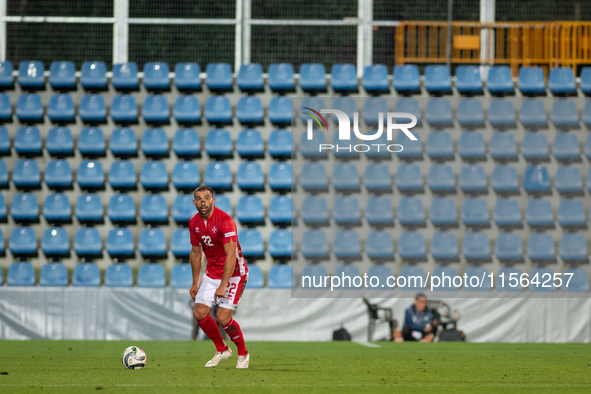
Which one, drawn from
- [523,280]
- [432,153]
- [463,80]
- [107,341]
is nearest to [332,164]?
[432,153]

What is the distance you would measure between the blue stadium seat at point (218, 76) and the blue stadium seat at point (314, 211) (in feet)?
10.3

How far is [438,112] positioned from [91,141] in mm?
7525

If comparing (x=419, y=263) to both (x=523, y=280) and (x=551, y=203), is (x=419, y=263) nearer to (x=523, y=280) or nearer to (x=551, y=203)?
(x=523, y=280)

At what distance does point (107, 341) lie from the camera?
1264 centimetres

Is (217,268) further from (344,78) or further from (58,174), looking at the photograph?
(344,78)

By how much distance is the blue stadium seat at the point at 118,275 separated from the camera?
578 inches

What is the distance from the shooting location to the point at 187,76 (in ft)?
54.2

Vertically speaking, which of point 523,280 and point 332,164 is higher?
point 332,164

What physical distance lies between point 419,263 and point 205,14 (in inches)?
286

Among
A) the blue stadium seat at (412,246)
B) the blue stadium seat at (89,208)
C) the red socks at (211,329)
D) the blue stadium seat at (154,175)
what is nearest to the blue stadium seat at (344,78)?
the blue stadium seat at (412,246)

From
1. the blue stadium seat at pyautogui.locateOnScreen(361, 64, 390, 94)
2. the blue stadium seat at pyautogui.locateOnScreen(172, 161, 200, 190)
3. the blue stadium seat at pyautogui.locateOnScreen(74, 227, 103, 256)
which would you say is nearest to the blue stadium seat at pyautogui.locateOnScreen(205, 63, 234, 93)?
the blue stadium seat at pyautogui.locateOnScreen(172, 161, 200, 190)

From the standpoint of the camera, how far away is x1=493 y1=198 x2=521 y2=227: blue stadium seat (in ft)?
51.8

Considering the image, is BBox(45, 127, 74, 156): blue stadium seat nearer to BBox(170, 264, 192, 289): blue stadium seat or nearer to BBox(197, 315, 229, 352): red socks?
BBox(170, 264, 192, 289): blue stadium seat

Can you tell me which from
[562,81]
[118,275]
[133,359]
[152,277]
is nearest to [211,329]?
[133,359]
